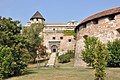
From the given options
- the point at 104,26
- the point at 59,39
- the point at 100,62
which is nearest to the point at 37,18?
the point at 59,39

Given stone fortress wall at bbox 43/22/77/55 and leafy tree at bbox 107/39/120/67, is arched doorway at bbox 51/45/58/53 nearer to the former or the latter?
stone fortress wall at bbox 43/22/77/55

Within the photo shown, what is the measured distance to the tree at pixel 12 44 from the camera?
69.8 feet

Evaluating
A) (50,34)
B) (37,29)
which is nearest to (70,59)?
(37,29)

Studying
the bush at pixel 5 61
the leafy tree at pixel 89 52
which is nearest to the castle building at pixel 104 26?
the leafy tree at pixel 89 52

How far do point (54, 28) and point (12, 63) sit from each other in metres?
33.9

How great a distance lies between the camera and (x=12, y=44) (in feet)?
73.9

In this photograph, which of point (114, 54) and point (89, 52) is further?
point (114, 54)

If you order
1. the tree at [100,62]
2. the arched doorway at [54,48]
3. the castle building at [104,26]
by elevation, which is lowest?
the tree at [100,62]

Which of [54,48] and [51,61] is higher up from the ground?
[54,48]

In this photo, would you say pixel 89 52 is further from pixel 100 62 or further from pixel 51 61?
pixel 51 61

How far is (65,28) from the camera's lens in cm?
5322

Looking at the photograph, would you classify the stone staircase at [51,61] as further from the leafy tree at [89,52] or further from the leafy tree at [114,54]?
the leafy tree at [114,54]

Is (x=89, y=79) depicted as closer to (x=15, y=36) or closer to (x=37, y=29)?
(x=15, y=36)

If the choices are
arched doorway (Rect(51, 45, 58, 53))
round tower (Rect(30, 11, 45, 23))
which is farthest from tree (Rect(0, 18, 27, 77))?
round tower (Rect(30, 11, 45, 23))
